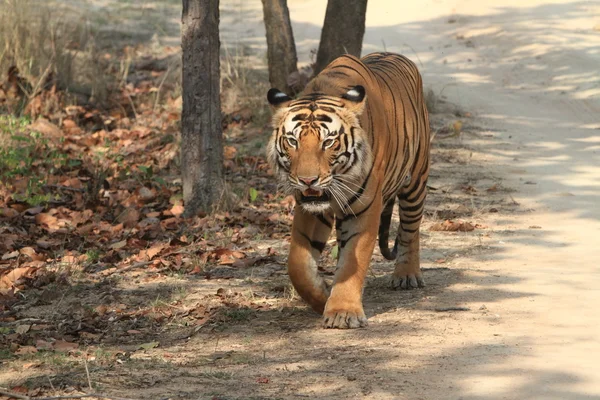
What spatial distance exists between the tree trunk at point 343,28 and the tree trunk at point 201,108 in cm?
297

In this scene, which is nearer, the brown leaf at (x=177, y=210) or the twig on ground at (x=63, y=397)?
the twig on ground at (x=63, y=397)

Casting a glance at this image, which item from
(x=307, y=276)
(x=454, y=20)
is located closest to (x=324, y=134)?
(x=307, y=276)

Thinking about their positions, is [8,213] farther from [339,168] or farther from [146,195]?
[339,168]

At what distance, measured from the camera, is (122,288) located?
250 inches

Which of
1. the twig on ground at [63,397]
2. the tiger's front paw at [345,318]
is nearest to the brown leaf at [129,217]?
the tiger's front paw at [345,318]

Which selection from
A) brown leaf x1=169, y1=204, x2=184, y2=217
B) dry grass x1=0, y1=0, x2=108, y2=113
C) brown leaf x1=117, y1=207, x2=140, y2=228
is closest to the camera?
brown leaf x1=117, y1=207, x2=140, y2=228

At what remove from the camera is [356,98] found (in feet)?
17.4

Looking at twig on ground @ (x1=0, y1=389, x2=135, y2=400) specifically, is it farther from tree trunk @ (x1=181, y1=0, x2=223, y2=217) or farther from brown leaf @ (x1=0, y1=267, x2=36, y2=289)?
tree trunk @ (x1=181, y1=0, x2=223, y2=217)

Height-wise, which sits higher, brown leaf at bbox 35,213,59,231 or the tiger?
the tiger

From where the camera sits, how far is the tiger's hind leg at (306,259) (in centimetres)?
554

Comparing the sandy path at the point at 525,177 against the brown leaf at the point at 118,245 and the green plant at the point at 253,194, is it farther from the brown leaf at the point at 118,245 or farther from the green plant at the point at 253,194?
the brown leaf at the point at 118,245

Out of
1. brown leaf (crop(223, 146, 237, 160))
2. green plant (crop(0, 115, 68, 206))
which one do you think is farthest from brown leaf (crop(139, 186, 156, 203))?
brown leaf (crop(223, 146, 237, 160))

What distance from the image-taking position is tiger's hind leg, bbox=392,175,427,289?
20.7 ft

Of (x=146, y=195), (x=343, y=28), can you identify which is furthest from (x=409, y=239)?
(x=343, y=28)
